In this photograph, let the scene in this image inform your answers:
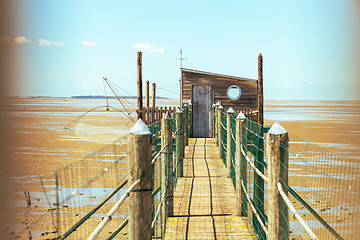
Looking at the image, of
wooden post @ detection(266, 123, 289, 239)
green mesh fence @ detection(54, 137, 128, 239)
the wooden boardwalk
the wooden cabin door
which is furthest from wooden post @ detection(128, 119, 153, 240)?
the wooden cabin door

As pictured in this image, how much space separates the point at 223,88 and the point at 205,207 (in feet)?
35.9

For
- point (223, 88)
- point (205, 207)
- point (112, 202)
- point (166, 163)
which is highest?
point (223, 88)

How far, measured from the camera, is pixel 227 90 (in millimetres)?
15867

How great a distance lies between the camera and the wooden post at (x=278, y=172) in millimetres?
2659

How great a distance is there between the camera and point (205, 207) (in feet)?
18.0

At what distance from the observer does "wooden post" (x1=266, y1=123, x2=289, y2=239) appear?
2659 millimetres

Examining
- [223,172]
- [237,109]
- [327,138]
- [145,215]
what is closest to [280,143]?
[145,215]

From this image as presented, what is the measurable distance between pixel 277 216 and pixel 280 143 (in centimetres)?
63

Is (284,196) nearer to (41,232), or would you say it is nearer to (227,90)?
(41,232)

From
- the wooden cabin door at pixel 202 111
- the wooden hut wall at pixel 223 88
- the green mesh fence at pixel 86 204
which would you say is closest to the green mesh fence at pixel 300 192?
the green mesh fence at pixel 86 204

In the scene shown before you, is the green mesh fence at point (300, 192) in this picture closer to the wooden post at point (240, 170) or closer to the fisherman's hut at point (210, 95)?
the wooden post at point (240, 170)

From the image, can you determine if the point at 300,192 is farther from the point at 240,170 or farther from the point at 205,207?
the point at 240,170

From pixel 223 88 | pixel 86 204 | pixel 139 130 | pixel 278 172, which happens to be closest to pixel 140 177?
pixel 139 130

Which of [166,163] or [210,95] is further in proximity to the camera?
[210,95]
